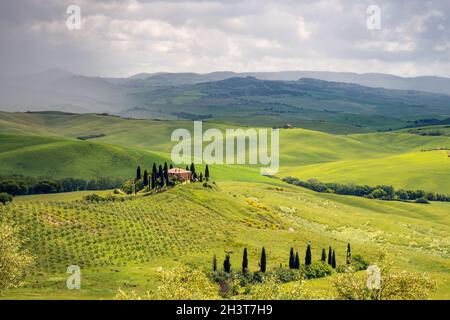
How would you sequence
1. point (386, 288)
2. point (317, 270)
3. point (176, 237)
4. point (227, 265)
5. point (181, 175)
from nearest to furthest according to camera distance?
1. point (386, 288)
2. point (227, 265)
3. point (317, 270)
4. point (176, 237)
5. point (181, 175)

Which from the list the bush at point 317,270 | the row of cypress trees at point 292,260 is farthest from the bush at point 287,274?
the bush at point 317,270

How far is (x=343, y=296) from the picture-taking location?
62.4 m

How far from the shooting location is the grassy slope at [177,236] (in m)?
90.8

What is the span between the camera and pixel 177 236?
372 feet

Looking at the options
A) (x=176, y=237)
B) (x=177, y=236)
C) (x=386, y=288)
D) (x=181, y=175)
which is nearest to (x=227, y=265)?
(x=176, y=237)

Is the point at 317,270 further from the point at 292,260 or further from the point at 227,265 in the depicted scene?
the point at 227,265

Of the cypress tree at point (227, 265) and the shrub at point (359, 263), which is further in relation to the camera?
the shrub at point (359, 263)

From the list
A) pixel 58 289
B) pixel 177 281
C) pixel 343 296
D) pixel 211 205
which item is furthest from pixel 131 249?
pixel 343 296

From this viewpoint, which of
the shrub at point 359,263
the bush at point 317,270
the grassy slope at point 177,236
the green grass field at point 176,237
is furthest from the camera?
the shrub at point 359,263

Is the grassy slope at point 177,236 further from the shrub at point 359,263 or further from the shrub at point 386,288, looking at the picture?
the shrub at point 386,288

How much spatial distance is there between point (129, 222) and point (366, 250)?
5152 cm

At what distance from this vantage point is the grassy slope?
9075 centimetres

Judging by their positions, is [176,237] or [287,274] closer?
[287,274]

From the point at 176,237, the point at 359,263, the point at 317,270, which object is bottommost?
the point at 359,263
